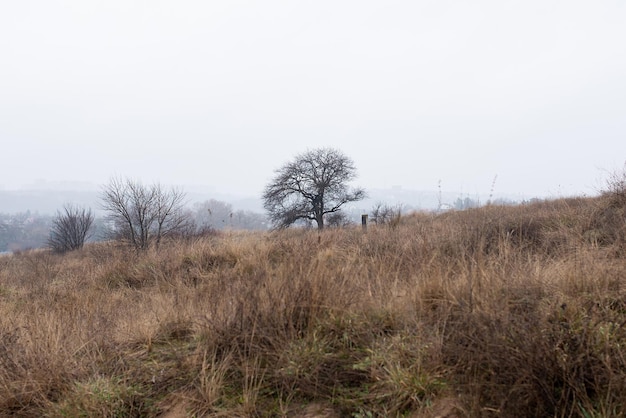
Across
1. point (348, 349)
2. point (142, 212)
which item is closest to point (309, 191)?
point (142, 212)

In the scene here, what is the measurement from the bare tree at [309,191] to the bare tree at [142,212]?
40.9 feet

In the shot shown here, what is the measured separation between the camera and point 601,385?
1547 mm

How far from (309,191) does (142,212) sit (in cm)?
1699

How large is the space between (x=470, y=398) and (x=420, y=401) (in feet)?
0.83

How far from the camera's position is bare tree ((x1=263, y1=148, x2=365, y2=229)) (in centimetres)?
3200

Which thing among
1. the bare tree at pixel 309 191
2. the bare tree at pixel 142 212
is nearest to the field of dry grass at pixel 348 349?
the bare tree at pixel 142 212

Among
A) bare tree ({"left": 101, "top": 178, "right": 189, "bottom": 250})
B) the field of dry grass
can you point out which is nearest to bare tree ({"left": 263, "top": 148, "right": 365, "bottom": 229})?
bare tree ({"left": 101, "top": 178, "right": 189, "bottom": 250})

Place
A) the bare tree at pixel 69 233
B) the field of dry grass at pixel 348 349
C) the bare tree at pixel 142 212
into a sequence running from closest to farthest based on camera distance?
the field of dry grass at pixel 348 349
the bare tree at pixel 142 212
the bare tree at pixel 69 233

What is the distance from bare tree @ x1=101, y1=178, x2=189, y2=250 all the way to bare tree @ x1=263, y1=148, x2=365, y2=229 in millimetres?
12453

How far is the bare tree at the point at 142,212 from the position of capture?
61.1ft

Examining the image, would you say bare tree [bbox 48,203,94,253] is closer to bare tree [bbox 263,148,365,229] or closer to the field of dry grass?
bare tree [bbox 263,148,365,229]

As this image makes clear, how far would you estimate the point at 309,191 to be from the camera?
33.0 metres

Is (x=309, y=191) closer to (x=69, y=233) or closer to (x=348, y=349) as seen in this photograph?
(x=69, y=233)

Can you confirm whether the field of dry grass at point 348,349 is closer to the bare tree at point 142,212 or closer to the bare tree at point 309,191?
the bare tree at point 142,212
